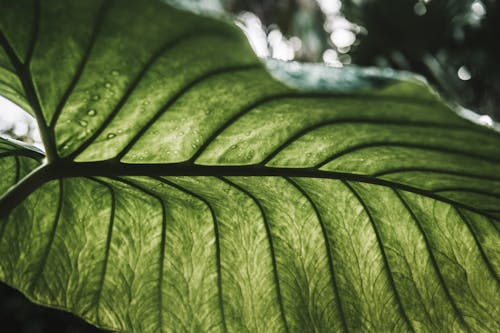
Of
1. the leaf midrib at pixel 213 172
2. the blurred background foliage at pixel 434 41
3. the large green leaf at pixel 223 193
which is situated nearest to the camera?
the large green leaf at pixel 223 193

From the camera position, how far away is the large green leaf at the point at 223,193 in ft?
1.70

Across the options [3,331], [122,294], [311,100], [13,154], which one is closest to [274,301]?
[122,294]

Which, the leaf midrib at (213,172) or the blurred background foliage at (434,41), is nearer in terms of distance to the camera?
the leaf midrib at (213,172)

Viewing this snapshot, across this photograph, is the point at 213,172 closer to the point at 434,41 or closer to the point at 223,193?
the point at 223,193

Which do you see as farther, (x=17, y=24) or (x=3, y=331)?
(x=3, y=331)

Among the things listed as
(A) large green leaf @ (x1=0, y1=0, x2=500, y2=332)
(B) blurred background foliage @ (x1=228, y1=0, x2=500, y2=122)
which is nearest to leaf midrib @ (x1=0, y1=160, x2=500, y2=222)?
(A) large green leaf @ (x1=0, y1=0, x2=500, y2=332)

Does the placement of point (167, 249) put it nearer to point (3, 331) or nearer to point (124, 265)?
point (124, 265)

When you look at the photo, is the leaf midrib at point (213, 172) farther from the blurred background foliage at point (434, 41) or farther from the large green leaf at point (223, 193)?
the blurred background foliage at point (434, 41)

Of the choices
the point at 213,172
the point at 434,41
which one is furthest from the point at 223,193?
the point at 434,41

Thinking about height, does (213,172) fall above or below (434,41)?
below

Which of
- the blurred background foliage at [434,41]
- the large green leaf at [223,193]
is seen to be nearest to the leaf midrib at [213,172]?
the large green leaf at [223,193]

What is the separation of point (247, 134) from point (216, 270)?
27 cm

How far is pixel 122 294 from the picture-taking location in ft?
2.57

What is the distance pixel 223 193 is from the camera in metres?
0.73
